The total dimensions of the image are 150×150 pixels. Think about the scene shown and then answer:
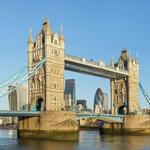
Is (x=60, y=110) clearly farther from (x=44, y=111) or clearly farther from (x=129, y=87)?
(x=129, y=87)

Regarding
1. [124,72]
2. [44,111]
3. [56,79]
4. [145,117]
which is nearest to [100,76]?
[124,72]

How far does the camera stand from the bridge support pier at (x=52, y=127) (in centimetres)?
7612

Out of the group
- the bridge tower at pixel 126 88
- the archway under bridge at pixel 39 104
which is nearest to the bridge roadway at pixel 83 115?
the archway under bridge at pixel 39 104

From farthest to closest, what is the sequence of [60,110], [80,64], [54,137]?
[80,64], [60,110], [54,137]

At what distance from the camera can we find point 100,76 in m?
105

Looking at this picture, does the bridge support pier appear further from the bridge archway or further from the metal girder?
the metal girder

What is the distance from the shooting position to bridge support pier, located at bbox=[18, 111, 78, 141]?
76.1 metres

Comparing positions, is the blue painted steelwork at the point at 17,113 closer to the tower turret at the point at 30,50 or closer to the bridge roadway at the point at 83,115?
the bridge roadway at the point at 83,115

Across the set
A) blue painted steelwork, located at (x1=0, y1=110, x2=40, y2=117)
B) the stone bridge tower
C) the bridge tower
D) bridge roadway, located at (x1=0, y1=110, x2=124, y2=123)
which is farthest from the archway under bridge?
the bridge tower

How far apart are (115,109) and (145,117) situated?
12.6 meters

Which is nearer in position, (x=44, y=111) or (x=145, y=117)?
(x=44, y=111)

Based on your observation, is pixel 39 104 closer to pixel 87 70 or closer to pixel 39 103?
pixel 39 103

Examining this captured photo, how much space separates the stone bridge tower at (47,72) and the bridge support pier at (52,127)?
4552 millimetres

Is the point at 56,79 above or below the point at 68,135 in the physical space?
above
